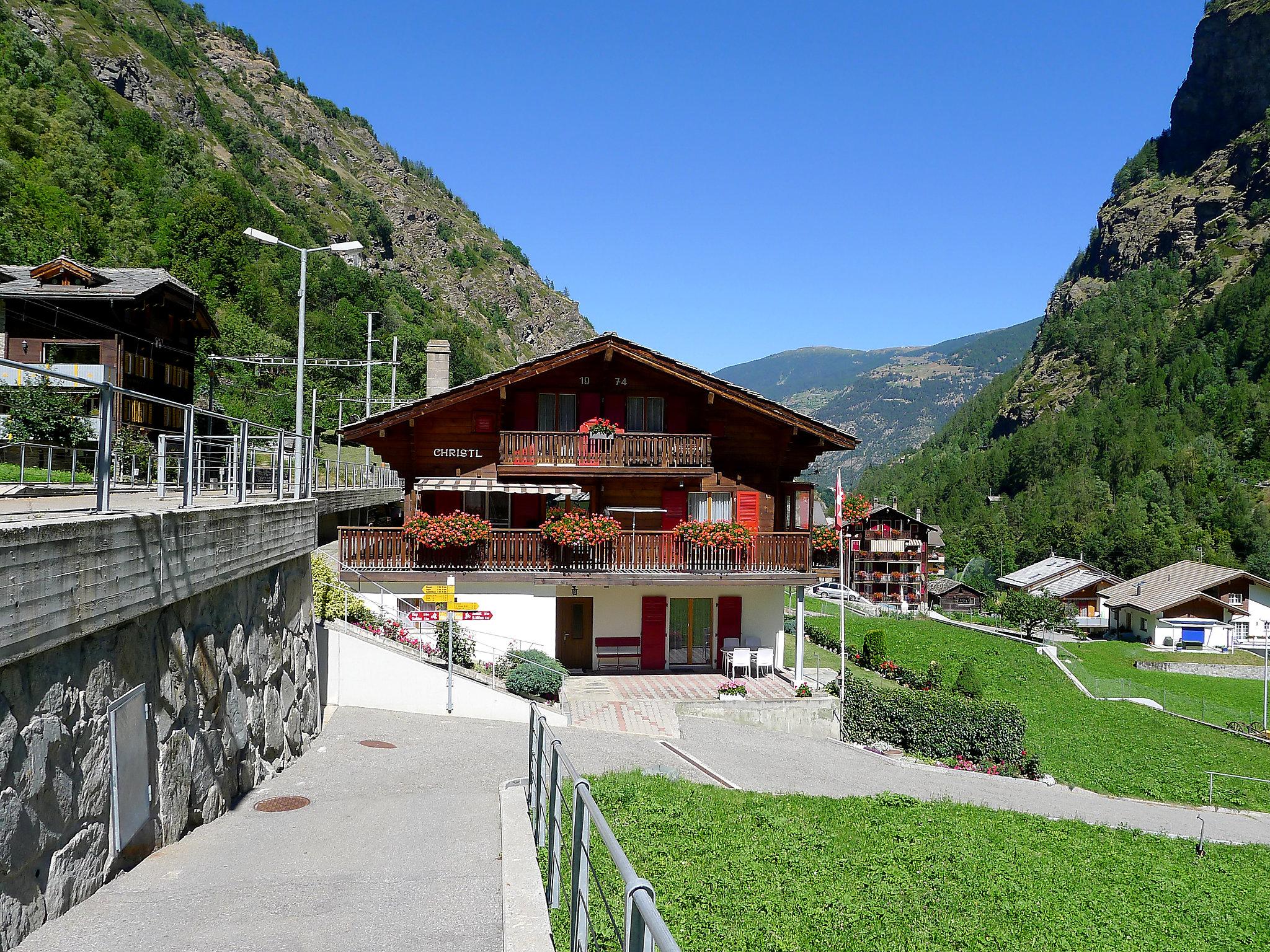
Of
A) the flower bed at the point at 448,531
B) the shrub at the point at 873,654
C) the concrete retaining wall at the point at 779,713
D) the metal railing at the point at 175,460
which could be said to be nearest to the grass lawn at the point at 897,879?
the metal railing at the point at 175,460

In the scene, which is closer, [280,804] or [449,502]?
[280,804]

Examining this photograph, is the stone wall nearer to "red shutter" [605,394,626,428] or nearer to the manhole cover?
the manhole cover

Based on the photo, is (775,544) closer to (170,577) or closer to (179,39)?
(170,577)

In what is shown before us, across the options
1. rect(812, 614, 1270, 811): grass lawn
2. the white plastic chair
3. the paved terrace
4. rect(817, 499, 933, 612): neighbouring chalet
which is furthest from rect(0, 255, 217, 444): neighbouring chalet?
rect(817, 499, 933, 612): neighbouring chalet

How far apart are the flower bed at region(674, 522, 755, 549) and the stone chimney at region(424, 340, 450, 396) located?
361 inches

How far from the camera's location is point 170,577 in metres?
7.50

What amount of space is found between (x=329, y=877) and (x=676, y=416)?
18368 mm

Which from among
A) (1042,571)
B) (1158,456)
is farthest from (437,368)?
(1158,456)

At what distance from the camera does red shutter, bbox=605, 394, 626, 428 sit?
2411 cm

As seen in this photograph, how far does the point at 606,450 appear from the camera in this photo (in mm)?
23250

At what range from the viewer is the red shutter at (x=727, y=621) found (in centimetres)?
2406

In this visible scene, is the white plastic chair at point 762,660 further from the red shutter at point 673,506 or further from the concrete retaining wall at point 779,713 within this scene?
the red shutter at point 673,506

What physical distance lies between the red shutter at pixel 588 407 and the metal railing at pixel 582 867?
1546cm

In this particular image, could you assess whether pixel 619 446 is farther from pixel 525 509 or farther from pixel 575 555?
pixel 575 555
